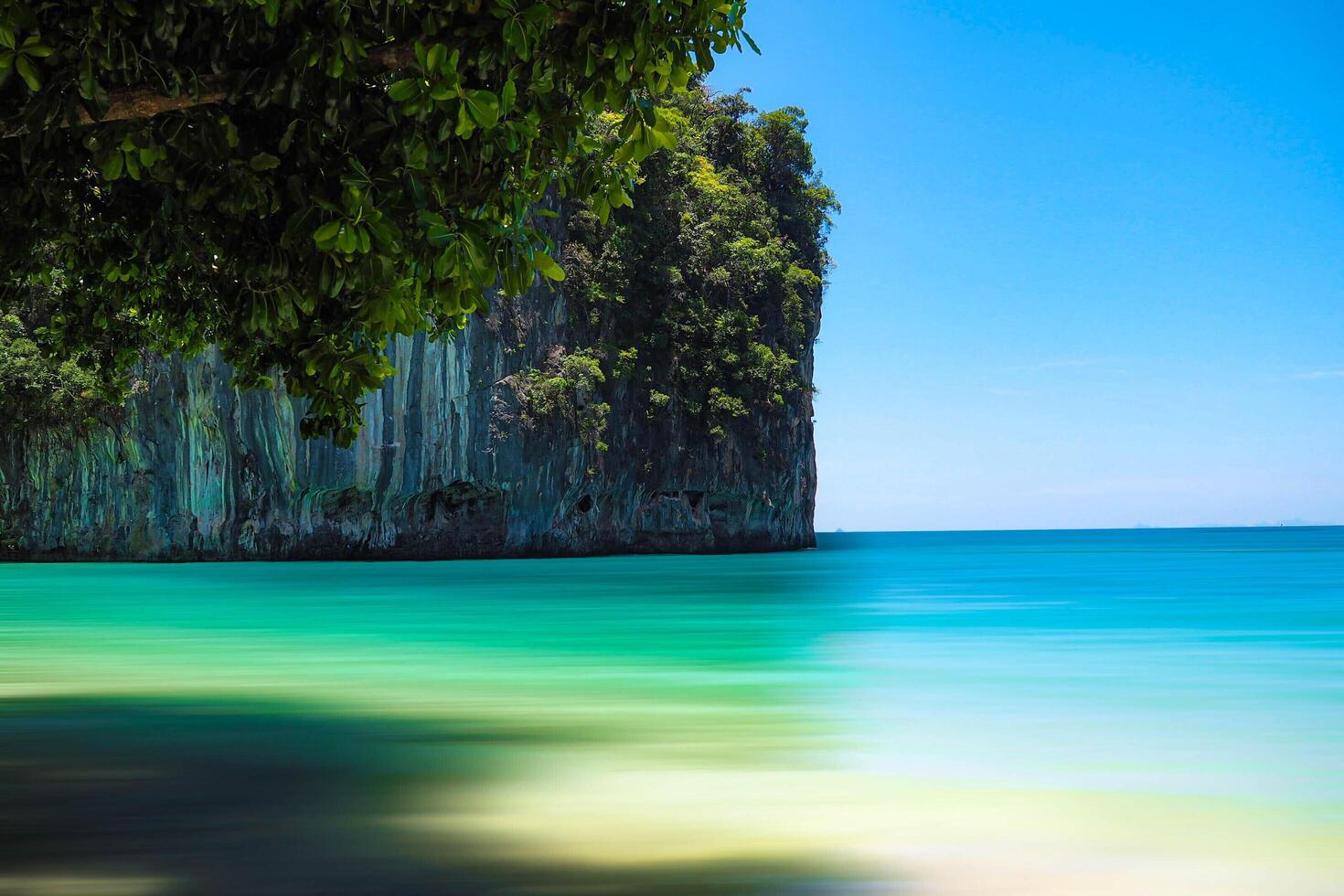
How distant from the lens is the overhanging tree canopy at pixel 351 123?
4.38 meters

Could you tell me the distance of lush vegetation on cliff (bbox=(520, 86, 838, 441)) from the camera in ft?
129

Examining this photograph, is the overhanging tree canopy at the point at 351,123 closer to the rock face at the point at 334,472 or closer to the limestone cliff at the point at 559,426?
the limestone cliff at the point at 559,426

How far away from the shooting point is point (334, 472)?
114ft

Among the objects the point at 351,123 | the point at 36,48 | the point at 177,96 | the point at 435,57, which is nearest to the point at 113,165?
the point at 177,96

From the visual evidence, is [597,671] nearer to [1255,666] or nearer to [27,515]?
[1255,666]

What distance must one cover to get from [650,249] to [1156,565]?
18.8 m

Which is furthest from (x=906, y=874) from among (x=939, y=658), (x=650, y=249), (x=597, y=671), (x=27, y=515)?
(x=650, y=249)

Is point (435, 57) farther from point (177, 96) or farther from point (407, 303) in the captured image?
point (407, 303)

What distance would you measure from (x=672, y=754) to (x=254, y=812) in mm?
2399

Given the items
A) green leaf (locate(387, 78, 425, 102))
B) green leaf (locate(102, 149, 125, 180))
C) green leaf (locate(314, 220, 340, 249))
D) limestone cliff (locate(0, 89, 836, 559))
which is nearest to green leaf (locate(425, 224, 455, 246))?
green leaf (locate(314, 220, 340, 249))

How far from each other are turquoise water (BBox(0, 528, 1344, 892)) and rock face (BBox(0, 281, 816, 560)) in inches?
720

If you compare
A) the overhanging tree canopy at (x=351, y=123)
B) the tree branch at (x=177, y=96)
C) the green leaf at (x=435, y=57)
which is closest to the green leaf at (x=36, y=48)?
the overhanging tree canopy at (x=351, y=123)

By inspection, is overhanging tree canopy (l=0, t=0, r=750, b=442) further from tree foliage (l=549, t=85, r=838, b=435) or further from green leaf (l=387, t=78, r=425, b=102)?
tree foliage (l=549, t=85, r=838, b=435)

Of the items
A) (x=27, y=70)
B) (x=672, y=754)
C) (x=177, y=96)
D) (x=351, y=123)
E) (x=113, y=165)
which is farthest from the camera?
(x=672, y=754)
